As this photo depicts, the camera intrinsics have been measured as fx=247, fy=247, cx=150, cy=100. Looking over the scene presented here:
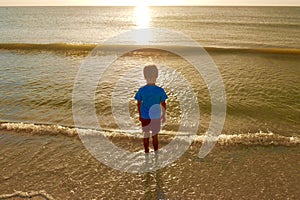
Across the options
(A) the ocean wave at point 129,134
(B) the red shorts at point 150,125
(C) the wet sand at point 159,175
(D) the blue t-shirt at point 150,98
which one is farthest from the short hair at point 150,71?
(A) the ocean wave at point 129,134

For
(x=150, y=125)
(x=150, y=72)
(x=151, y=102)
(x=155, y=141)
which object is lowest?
(x=155, y=141)

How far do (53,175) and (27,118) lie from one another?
110 inches

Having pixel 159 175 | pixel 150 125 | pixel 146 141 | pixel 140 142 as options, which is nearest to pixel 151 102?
pixel 150 125

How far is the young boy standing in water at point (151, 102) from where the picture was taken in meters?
4.03

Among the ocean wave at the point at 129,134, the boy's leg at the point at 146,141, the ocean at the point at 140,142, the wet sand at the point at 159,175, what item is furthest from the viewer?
the ocean wave at the point at 129,134

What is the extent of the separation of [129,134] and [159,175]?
1571 millimetres

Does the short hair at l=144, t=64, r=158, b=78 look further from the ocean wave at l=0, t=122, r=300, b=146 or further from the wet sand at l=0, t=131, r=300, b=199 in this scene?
the ocean wave at l=0, t=122, r=300, b=146

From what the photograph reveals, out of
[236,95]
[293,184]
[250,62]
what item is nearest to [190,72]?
[236,95]

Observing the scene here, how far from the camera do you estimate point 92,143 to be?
521 centimetres

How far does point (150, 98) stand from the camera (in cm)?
416

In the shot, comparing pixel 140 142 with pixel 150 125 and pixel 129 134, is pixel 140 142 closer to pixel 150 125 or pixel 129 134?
pixel 129 134

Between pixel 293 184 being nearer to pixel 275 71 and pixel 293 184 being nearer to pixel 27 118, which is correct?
pixel 27 118

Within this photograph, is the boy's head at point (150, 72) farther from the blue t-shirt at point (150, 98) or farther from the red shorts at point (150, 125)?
the red shorts at point (150, 125)

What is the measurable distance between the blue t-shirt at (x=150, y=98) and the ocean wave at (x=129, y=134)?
1.40m
